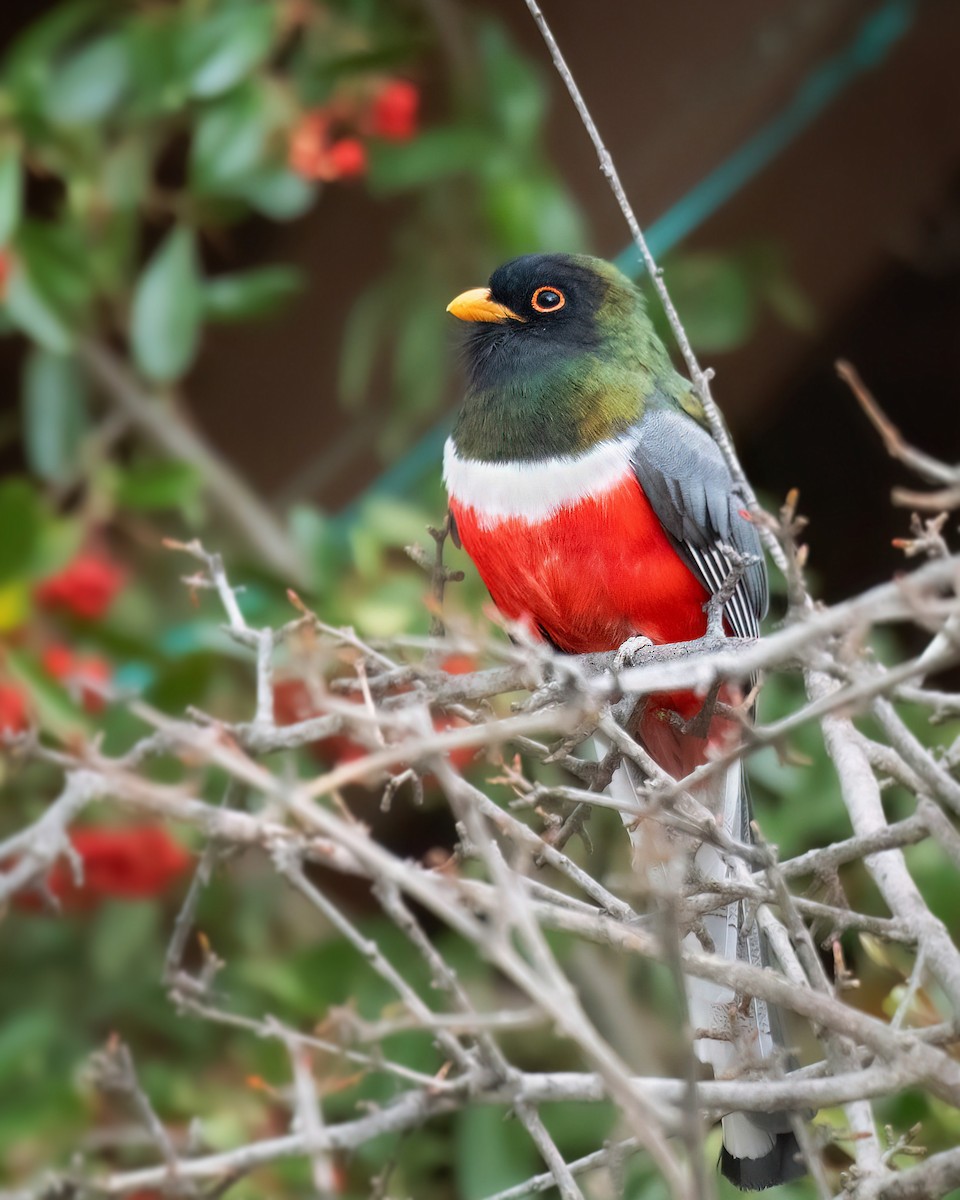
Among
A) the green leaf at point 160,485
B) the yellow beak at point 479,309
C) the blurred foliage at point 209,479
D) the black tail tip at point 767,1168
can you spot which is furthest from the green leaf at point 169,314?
the black tail tip at point 767,1168

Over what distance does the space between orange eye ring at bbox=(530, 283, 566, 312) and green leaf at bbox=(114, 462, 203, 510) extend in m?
0.90

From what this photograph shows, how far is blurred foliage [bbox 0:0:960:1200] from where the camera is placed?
3.02m

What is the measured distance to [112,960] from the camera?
3.40 m

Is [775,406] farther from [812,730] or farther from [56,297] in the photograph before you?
[56,297]

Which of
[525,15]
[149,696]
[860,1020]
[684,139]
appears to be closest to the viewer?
[860,1020]

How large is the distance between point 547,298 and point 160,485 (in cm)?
98

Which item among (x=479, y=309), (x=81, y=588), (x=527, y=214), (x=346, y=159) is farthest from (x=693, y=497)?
(x=81, y=588)

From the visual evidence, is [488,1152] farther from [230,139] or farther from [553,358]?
[230,139]

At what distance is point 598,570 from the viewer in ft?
8.31

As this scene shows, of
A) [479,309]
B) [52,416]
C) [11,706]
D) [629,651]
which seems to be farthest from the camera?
[52,416]

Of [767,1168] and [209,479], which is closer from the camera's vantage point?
[767,1168]

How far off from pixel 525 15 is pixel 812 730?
2.24 meters

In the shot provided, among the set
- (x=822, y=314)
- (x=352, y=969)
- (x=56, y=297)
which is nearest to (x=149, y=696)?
(x=352, y=969)

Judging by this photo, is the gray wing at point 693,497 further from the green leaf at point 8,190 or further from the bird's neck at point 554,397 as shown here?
the green leaf at point 8,190
